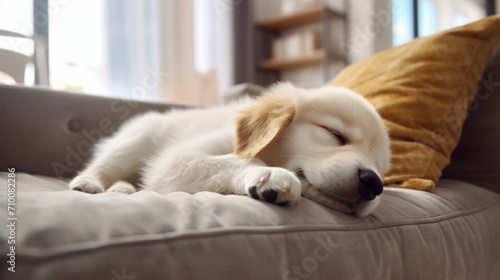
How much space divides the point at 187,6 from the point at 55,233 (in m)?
4.03

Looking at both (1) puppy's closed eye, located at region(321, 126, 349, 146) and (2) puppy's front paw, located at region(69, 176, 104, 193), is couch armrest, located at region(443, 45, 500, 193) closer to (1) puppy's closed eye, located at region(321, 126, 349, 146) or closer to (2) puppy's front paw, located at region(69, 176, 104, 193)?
(1) puppy's closed eye, located at region(321, 126, 349, 146)

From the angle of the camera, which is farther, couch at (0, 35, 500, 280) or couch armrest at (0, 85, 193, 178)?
couch armrest at (0, 85, 193, 178)

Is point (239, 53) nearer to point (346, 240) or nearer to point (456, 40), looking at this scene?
point (456, 40)

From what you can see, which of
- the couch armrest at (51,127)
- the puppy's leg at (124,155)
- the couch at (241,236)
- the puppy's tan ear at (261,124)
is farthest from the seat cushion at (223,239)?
the couch armrest at (51,127)

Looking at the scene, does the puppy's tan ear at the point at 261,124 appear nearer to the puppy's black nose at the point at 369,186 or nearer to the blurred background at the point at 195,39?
the puppy's black nose at the point at 369,186

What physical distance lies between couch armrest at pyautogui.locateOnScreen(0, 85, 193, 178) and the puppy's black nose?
4.59 ft

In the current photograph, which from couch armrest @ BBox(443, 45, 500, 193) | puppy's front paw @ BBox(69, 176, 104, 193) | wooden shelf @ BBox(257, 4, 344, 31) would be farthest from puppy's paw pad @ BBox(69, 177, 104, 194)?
wooden shelf @ BBox(257, 4, 344, 31)

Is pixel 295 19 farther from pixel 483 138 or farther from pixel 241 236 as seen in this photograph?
pixel 241 236

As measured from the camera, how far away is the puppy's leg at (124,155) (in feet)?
4.51

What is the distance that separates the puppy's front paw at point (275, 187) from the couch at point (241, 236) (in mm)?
30

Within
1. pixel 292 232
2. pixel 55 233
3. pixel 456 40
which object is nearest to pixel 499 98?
pixel 456 40

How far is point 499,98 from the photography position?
1438 millimetres

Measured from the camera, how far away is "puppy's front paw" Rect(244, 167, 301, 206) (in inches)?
30.6

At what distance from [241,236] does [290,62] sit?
4590mm
